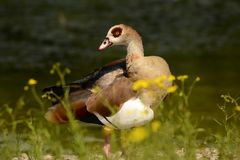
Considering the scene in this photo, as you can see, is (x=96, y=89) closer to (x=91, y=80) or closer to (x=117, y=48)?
(x=91, y=80)

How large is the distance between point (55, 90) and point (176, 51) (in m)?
10.4

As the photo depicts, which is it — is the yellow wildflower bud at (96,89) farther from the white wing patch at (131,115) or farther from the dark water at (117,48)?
the dark water at (117,48)

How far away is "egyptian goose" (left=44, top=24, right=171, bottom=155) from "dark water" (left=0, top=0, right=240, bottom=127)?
12.6ft

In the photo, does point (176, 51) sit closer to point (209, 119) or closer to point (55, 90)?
point (209, 119)

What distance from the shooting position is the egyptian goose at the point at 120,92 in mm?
9484

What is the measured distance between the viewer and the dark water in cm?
1716

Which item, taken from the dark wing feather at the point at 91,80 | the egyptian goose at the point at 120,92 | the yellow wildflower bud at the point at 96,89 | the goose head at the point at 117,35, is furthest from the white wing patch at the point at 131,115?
the goose head at the point at 117,35

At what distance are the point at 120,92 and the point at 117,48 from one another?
1131cm

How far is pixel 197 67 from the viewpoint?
1809 centimetres

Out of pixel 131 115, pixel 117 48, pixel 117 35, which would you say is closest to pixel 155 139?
pixel 131 115

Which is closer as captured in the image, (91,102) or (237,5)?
(91,102)

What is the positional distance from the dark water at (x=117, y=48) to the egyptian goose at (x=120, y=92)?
3853mm

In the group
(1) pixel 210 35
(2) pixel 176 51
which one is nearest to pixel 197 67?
(2) pixel 176 51

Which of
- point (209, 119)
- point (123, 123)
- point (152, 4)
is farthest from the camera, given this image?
point (152, 4)
